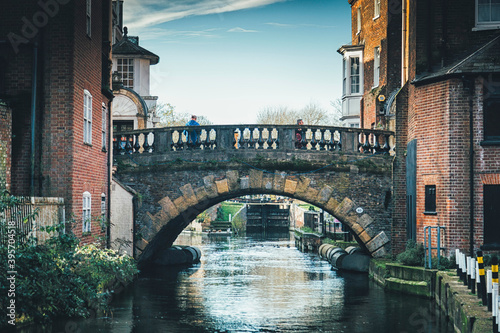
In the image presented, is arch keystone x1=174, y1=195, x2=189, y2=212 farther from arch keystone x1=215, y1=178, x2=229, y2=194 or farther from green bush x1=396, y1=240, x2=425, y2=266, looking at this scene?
green bush x1=396, y1=240, x2=425, y2=266

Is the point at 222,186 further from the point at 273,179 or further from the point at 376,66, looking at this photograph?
the point at 376,66

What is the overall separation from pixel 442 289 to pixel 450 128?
453 centimetres

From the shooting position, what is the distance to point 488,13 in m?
18.7

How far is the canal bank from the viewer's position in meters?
10.2

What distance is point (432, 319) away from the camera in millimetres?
14297

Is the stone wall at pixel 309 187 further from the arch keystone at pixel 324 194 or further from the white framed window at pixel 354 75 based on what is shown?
the white framed window at pixel 354 75

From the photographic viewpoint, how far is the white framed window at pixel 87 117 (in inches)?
675

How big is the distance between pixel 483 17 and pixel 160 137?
32.9 feet

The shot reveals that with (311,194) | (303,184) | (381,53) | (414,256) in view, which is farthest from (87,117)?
(381,53)

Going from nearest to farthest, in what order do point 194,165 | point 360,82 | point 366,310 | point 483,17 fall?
point 366,310
point 483,17
point 194,165
point 360,82

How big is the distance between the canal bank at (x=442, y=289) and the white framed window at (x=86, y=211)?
314 inches

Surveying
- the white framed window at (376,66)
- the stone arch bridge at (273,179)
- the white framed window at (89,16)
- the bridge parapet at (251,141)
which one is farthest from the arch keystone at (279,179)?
the white framed window at (376,66)

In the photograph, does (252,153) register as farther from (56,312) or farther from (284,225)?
(284,225)

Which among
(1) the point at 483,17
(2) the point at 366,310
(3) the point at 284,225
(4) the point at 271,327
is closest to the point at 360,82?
(1) the point at 483,17
